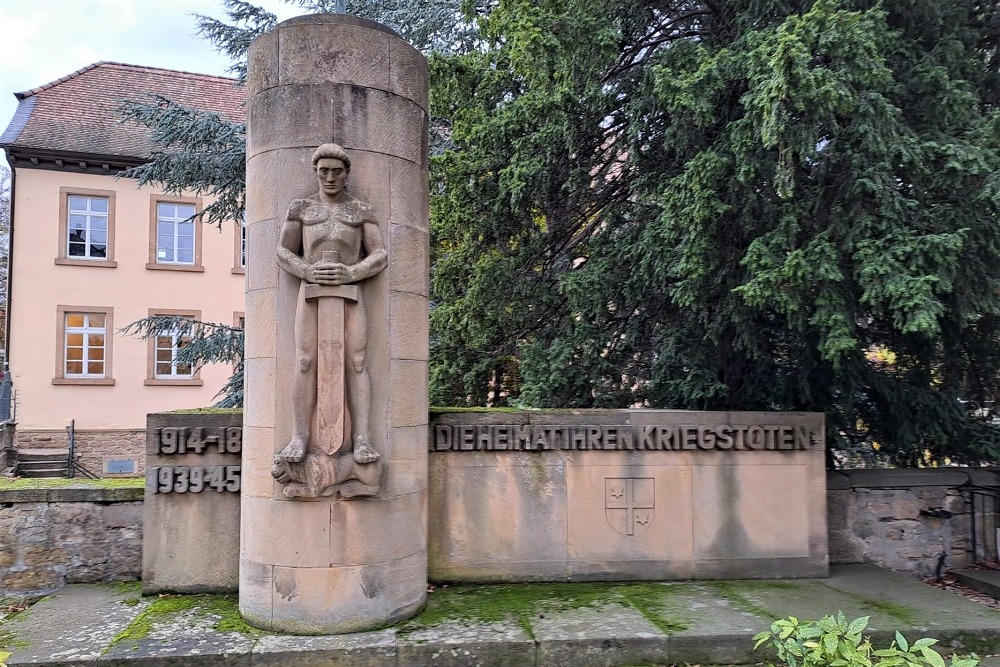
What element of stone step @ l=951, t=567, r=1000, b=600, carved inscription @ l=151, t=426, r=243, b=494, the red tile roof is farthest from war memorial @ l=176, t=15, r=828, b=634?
the red tile roof

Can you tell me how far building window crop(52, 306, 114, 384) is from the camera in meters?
20.4

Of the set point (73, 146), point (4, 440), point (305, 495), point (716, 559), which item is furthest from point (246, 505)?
point (73, 146)

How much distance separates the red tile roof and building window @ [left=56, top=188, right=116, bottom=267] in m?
1.46

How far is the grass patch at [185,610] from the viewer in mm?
4926

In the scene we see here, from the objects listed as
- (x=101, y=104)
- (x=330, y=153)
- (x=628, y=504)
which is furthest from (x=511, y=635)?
(x=101, y=104)

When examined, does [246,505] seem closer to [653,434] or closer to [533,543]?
[533,543]

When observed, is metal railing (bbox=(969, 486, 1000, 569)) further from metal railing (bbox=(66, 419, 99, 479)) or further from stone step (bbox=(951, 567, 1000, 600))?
metal railing (bbox=(66, 419, 99, 479))

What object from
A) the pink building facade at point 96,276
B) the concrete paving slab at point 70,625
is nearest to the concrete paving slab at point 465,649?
the concrete paving slab at point 70,625

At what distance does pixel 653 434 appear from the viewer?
6.30 meters

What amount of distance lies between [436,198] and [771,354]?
14.9 feet

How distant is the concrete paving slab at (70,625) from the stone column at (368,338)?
3.25 ft

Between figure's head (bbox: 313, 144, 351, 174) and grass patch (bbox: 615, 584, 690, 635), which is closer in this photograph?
figure's head (bbox: 313, 144, 351, 174)

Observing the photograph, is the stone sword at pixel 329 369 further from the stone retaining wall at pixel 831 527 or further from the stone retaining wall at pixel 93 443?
the stone retaining wall at pixel 93 443

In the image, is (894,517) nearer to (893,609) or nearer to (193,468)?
(893,609)
